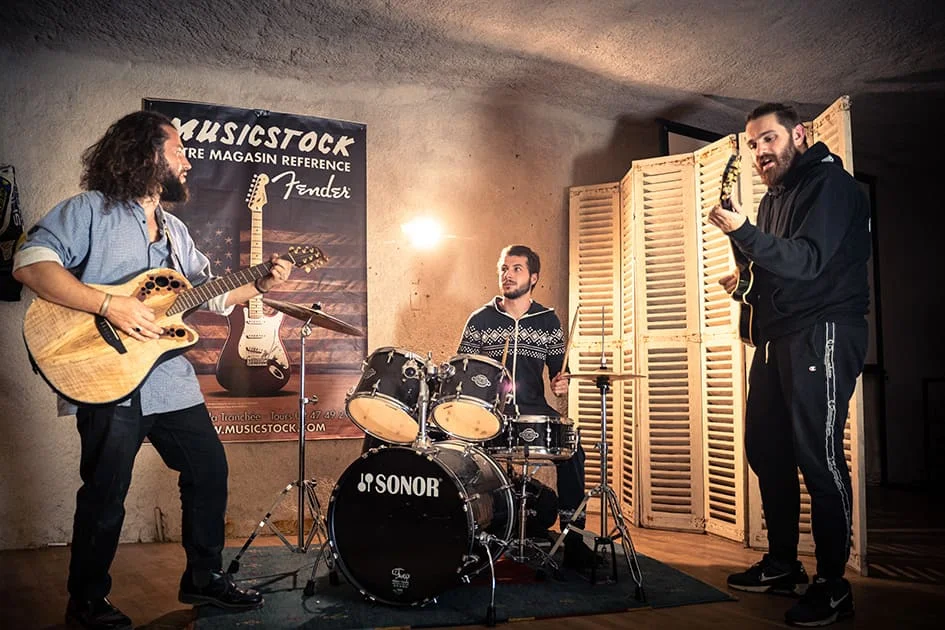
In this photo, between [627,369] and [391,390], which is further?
[627,369]

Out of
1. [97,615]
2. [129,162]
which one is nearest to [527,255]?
[129,162]

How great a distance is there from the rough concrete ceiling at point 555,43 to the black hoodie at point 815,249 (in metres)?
1.86

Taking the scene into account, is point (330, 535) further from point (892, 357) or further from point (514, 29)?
point (892, 357)

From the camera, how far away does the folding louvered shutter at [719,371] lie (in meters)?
5.00

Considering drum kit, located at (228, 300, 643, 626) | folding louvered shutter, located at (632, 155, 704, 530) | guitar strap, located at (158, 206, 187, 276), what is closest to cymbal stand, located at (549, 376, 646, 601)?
drum kit, located at (228, 300, 643, 626)

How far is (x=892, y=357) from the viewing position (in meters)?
8.56

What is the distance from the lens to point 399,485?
326 cm

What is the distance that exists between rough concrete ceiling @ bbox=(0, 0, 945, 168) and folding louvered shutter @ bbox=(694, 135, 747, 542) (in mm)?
821

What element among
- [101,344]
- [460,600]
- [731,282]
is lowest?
[460,600]

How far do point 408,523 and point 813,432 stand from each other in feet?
5.86

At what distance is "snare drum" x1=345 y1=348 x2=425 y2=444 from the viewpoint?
3449 millimetres

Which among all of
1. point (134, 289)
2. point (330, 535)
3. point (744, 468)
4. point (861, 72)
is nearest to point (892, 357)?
point (861, 72)

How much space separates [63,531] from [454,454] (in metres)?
3.09

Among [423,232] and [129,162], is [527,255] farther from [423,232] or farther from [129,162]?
[129,162]
